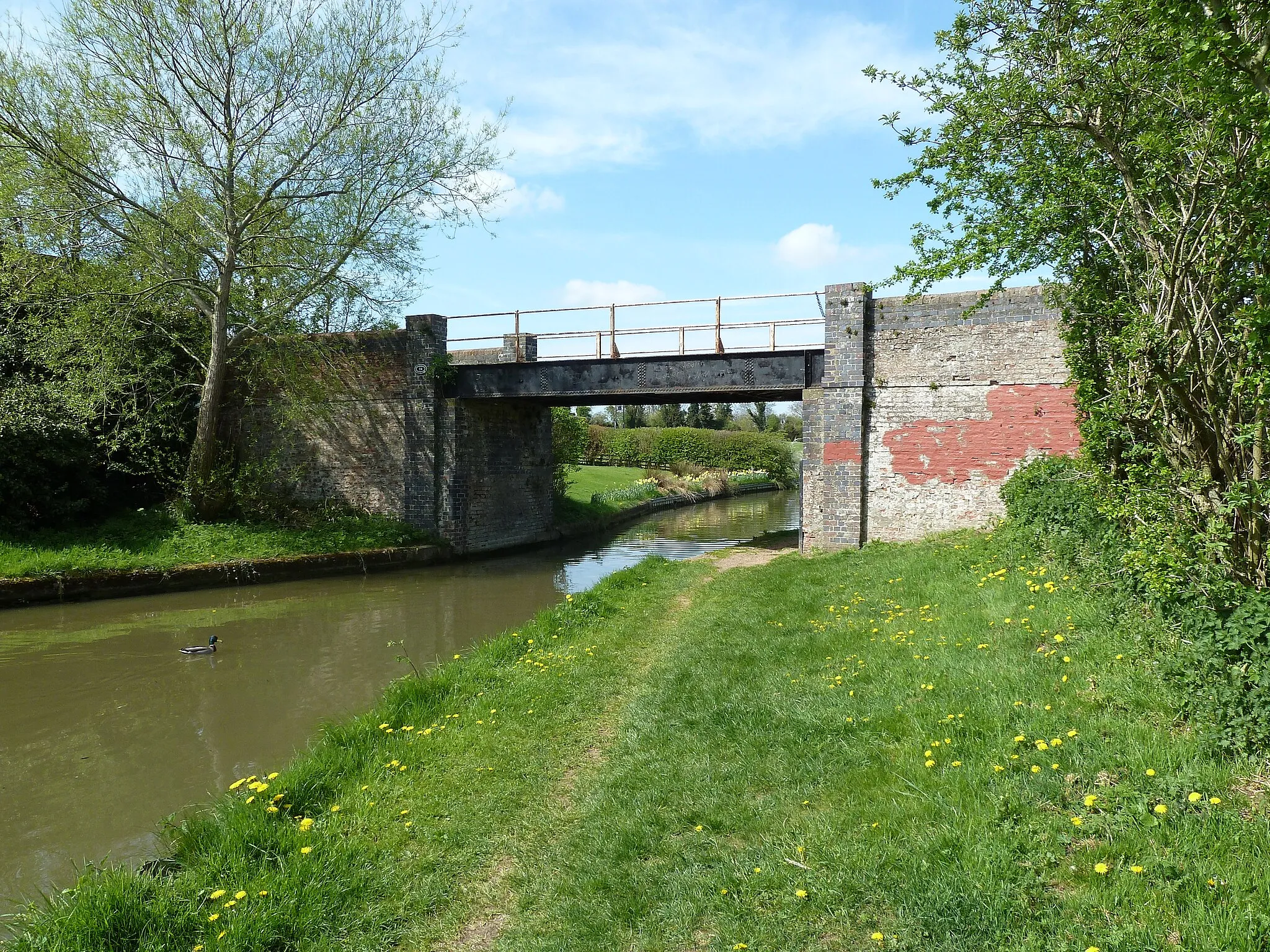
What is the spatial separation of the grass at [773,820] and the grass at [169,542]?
9965mm

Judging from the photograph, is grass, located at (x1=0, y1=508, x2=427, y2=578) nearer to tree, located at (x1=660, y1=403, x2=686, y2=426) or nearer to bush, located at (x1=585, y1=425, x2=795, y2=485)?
bush, located at (x1=585, y1=425, x2=795, y2=485)

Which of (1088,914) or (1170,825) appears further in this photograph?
(1170,825)

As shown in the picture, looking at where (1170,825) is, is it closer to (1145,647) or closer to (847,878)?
(847,878)

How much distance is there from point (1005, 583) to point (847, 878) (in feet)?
16.1

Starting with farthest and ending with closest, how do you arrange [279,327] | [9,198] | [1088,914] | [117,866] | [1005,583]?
[279,327]
[9,198]
[1005,583]
[117,866]
[1088,914]

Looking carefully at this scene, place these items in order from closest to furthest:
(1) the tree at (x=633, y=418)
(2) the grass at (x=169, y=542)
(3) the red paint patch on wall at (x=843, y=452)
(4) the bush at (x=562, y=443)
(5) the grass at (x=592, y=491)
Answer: (2) the grass at (x=169, y=542), (3) the red paint patch on wall at (x=843, y=452), (5) the grass at (x=592, y=491), (4) the bush at (x=562, y=443), (1) the tree at (x=633, y=418)

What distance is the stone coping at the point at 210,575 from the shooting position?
12.7 metres

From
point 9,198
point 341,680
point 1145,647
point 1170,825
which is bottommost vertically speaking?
point 341,680

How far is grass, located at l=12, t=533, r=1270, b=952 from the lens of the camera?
320 centimetres

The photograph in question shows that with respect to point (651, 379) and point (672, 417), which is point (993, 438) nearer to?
point (651, 379)

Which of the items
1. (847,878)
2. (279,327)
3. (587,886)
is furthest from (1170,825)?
(279,327)

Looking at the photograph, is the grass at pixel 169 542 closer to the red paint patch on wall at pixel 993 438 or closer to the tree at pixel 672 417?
the red paint patch on wall at pixel 993 438

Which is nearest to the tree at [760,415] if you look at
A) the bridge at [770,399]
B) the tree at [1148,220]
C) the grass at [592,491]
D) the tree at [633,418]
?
the tree at [633,418]

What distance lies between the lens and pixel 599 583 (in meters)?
12.1
